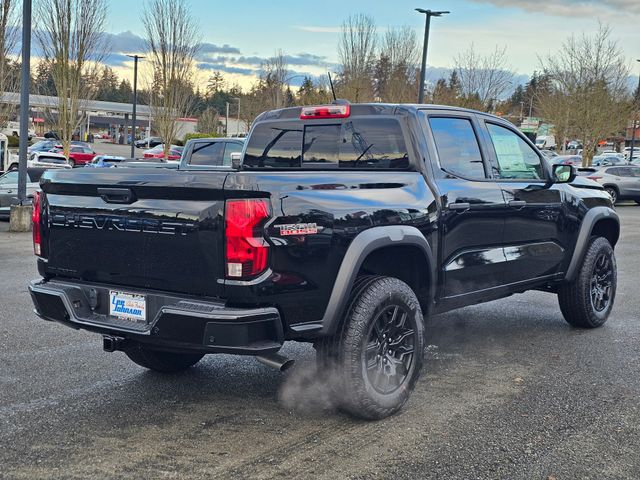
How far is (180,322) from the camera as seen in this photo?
12.2 feet

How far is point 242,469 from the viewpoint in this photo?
362 cm

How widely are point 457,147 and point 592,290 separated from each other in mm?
2420

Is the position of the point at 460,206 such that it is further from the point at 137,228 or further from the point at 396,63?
the point at 396,63

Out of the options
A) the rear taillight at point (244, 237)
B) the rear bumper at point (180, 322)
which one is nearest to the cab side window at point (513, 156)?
the rear taillight at point (244, 237)

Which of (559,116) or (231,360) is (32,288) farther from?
(559,116)

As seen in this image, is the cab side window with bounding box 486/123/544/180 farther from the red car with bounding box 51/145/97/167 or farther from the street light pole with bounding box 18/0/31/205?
the red car with bounding box 51/145/97/167

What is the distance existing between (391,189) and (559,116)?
35299 millimetres

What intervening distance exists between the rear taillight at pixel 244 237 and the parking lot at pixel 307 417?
3.26ft

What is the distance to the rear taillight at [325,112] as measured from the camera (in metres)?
5.23

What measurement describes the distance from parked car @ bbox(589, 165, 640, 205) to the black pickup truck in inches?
815

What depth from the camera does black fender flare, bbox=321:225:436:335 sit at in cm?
404

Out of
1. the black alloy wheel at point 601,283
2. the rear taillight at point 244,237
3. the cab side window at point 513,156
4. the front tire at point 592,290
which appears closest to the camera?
the rear taillight at point 244,237

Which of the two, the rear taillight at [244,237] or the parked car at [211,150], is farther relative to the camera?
the parked car at [211,150]

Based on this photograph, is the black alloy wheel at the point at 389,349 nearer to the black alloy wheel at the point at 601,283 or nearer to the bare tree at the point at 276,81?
the black alloy wheel at the point at 601,283
